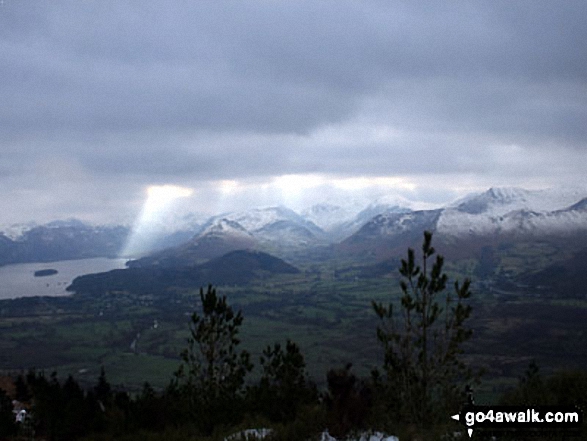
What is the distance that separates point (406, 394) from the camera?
1470 cm

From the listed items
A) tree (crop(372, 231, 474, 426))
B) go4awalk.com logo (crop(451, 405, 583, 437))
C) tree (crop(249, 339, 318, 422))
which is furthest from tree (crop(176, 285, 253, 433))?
go4awalk.com logo (crop(451, 405, 583, 437))

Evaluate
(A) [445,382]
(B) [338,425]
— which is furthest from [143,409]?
(A) [445,382]

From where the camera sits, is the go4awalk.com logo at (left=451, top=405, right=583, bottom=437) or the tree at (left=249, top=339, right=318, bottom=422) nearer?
the go4awalk.com logo at (left=451, top=405, right=583, bottom=437)

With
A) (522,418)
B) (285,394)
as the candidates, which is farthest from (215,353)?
(522,418)

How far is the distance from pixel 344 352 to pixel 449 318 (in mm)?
174502

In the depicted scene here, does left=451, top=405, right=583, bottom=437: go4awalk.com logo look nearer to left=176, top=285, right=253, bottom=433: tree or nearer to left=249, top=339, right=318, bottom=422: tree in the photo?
left=249, top=339, right=318, bottom=422: tree

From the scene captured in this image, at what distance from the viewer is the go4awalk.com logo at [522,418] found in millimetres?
10859

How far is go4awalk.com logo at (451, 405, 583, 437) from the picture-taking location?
10.9 meters

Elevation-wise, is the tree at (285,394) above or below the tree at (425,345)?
below

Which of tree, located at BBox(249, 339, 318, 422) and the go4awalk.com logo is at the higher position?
the go4awalk.com logo

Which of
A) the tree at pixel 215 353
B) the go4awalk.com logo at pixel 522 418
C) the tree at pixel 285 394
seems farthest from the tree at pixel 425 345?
the tree at pixel 215 353

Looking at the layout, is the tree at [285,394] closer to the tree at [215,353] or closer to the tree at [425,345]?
the tree at [215,353]

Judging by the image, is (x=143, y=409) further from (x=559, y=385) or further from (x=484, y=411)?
(x=559, y=385)

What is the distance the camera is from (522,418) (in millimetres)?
10914
